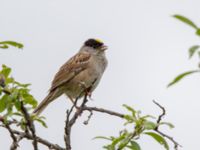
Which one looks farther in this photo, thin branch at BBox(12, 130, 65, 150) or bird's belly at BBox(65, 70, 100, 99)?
bird's belly at BBox(65, 70, 100, 99)

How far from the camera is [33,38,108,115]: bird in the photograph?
8873 millimetres

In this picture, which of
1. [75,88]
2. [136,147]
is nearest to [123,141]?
[136,147]

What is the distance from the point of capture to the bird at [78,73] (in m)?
8.87

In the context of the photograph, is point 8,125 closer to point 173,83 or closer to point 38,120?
point 38,120

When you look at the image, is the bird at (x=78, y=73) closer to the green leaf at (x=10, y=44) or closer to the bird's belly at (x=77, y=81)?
the bird's belly at (x=77, y=81)

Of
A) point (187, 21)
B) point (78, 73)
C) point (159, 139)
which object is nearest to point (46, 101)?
point (78, 73)

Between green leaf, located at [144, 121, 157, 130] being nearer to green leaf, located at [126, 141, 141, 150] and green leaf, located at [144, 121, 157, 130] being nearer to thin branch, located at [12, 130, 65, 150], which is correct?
green leaf, located at [126, 141, 141, 150]

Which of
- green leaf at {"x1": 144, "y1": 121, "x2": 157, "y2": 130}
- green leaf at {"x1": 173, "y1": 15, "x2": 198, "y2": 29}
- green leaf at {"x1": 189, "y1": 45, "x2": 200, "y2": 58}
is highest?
green leaf at {"x1": 173, "y1": 15, "x2": 198, "y2": 29}

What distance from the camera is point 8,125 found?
356 centimetres

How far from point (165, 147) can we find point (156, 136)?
0.12 metres

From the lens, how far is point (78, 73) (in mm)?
9211

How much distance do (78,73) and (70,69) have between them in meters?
0.20

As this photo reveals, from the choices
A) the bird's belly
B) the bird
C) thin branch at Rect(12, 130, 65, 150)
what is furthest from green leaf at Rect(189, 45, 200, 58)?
the bird's belly

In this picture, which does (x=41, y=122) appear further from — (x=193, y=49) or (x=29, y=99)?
(x=193, y=49)
